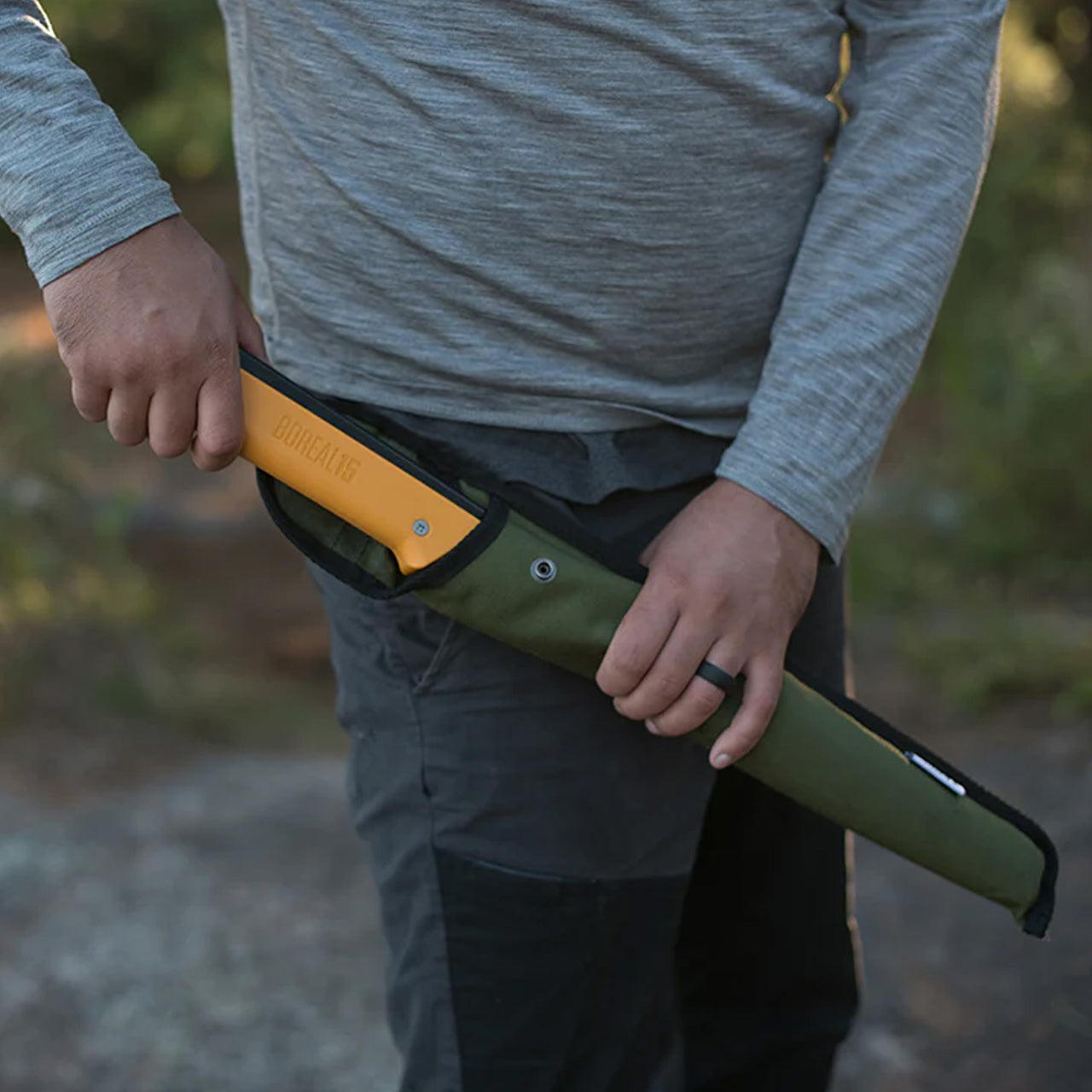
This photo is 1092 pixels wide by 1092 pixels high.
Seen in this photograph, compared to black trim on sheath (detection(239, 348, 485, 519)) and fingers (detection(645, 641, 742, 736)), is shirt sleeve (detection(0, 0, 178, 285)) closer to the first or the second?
black trim on sheath (detection(239, 348, 485, 519))

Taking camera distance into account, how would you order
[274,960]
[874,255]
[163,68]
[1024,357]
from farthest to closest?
[163,68] → [1024,357] → [274,960] → [874,255]

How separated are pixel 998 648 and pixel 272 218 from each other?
2.88m

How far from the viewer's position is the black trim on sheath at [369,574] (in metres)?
1.22

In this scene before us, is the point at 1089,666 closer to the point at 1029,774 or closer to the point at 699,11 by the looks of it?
the point at 1029,774

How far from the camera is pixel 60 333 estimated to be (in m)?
1.12

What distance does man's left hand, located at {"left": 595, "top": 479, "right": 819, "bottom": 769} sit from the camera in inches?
48.4

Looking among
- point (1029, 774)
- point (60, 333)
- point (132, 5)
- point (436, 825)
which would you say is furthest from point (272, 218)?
point (132, 5)

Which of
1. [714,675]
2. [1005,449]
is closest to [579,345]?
[714,675]

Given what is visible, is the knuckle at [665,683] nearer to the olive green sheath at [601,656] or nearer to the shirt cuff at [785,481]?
the olive green sheath at [601,656]

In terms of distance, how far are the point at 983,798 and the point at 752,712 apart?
→ 34 centimetres

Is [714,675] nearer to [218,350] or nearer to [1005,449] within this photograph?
[218,350]

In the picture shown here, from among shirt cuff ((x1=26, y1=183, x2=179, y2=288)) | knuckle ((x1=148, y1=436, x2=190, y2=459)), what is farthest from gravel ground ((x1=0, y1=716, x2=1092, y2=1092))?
shirt cuff ((x1=26, y1=183, x2=179, y2=288))

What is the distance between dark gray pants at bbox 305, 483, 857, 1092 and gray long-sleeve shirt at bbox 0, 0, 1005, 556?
0.54 ft

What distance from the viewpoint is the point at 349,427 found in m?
1.22
